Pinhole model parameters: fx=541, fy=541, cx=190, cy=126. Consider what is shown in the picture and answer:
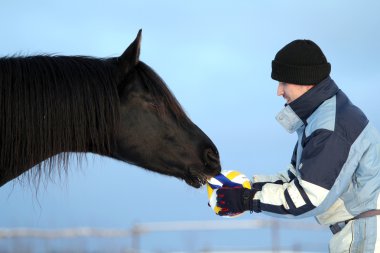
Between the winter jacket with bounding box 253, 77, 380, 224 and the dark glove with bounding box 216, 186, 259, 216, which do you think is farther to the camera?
the dark glove with bounding box 216, 186, 259, 216

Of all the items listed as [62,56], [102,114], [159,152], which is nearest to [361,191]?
[159,152]

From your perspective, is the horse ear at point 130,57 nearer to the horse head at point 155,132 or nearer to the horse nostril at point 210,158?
the horse head at point 155,132

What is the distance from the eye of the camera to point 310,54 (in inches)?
119

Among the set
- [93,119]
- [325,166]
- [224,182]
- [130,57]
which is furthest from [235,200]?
[130,57]

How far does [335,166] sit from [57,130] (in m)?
1.54

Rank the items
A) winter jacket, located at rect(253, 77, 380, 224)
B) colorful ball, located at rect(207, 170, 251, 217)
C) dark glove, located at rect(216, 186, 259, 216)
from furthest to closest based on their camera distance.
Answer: colorful ball, located at rect(207, 170, 251, 217) → dark glove, located at rect(216, 186, 259, 216) → winter jacket, located at rect(253, 77, 380, 224)

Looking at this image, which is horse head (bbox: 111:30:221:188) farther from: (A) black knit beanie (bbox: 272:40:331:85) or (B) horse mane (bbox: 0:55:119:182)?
(A) black knit beanie (bbox: 272:40:331:85)

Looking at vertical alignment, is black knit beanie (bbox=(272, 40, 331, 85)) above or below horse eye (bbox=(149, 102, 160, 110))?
above

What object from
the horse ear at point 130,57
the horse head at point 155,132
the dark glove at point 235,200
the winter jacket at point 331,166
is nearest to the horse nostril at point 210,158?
the horse head at point 155,132

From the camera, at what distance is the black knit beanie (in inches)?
117

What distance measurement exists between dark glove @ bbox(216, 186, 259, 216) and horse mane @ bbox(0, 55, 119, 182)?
782mm

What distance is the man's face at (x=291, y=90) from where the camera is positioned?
304 cm

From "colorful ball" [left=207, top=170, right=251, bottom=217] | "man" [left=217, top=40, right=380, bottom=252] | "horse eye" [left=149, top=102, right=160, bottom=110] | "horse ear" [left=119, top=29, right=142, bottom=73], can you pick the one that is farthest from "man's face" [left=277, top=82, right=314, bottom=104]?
"horse ear" [left=119, top=29, right=142, bottom=73]

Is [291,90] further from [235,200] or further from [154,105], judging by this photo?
[154,105]
